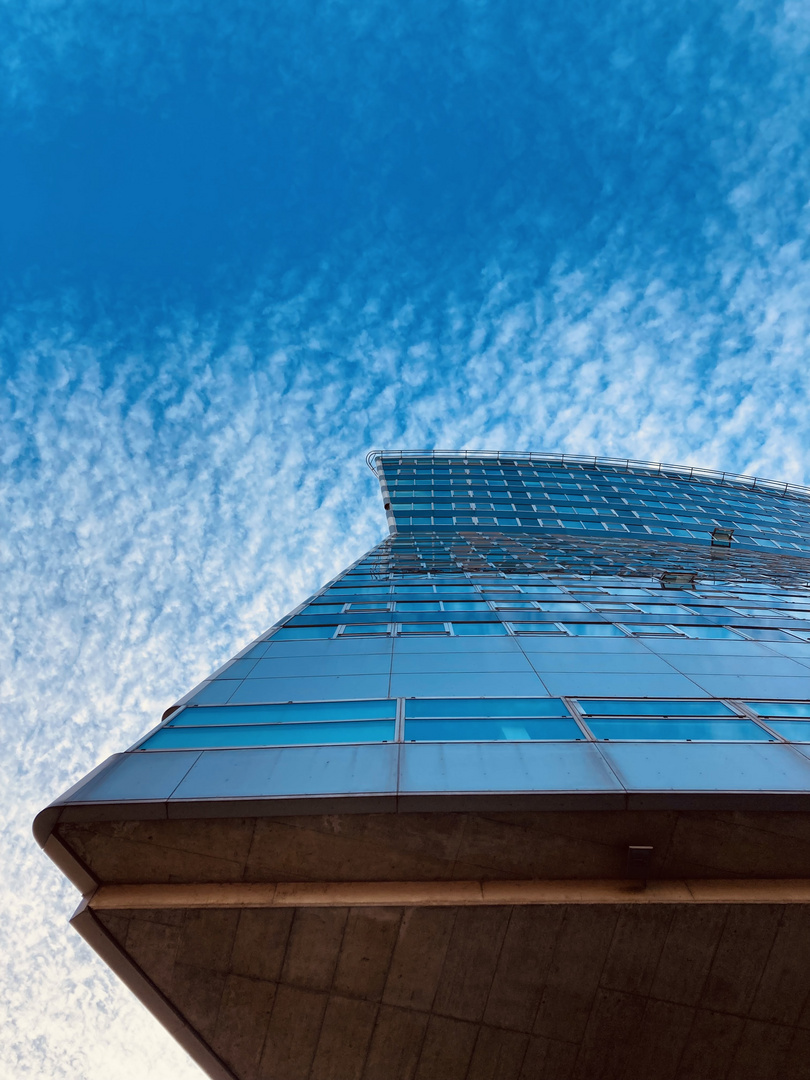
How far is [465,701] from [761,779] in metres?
4.82

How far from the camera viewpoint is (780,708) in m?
11.8

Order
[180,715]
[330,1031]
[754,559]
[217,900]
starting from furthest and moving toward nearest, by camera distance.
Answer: [754,559], [180,715], [330,1031], [217,900]

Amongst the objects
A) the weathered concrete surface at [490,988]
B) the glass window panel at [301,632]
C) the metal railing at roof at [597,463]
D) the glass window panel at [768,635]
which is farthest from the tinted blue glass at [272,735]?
the metal railing at roof at [597,463]

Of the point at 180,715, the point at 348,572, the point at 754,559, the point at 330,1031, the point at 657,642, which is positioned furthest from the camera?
the point at 754,559

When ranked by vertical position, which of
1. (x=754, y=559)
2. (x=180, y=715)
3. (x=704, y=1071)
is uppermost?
(x=754, y=559)

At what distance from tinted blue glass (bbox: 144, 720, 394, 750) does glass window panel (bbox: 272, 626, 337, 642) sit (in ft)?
17.6

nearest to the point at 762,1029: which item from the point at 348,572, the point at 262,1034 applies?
the point at 262,1034

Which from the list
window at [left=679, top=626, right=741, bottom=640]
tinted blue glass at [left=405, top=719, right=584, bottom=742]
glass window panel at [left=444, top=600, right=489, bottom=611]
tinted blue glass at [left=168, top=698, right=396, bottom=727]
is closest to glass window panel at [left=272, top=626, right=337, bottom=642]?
glass window panel at [left=444, top=600, right=489, bottom=611]

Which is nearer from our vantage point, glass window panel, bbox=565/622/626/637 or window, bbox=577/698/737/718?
window, bbox=577/698/737/718

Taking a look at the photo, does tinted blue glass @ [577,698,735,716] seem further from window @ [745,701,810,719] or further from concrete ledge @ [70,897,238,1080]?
concrete ledge @ [70,897,238,1080]

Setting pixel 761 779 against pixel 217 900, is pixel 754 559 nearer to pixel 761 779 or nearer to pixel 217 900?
pixel 761 779

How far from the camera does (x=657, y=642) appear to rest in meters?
15.7

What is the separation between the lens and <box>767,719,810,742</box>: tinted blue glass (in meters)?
10.4

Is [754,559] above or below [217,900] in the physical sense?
above
